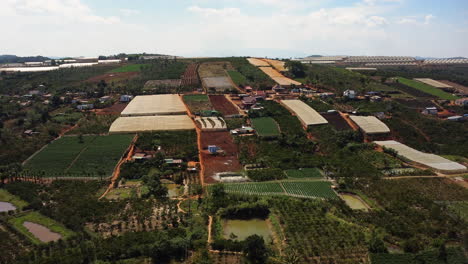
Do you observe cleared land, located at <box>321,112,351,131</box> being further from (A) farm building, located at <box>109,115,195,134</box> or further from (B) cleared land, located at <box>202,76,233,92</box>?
(B) cleared land, located at <box>202,76,233,92</box>

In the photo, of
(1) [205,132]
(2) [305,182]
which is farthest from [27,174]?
(2) [305,182]

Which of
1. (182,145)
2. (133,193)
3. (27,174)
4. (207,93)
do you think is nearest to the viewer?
(133,193)

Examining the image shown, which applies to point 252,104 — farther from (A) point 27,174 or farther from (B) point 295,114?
(A) point 27,174

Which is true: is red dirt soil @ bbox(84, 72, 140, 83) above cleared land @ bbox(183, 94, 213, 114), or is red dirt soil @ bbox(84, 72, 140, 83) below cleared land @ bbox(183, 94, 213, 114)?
above

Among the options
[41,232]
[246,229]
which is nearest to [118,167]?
[41,232]

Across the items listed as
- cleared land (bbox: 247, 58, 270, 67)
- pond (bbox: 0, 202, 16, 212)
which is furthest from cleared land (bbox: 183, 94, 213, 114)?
cleared land (bbox: 247, 58, 270, 67)

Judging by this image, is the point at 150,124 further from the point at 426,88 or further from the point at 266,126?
the point at 426,88
